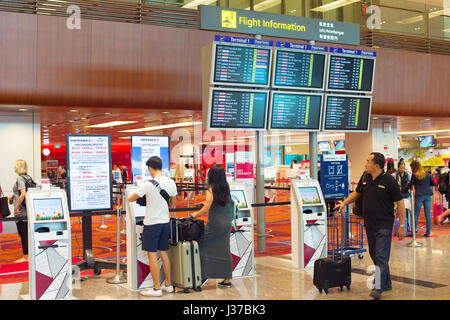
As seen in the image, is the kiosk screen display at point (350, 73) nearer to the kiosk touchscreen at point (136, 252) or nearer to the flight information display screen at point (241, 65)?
Result: the flight information display screen at point (241, 65)

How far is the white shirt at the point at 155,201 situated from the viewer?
5664 millimetres

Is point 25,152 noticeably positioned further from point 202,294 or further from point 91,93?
point 202,294

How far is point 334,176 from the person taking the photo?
859 cm

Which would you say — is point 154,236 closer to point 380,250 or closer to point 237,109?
point 380,250

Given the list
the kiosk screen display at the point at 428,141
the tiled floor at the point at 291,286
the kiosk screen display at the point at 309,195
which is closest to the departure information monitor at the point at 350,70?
the kiosk screen display at the point at 309,195

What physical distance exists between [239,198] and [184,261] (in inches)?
51.7

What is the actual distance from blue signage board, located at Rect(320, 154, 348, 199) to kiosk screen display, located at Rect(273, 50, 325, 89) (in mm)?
1138

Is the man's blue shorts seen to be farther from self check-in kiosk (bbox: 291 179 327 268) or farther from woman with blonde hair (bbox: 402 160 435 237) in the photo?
woman with blonde hair (bbox: 402 160 435 237)

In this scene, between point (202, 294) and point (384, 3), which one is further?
point (384, 3)

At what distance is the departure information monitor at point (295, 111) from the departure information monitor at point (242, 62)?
1.21ft

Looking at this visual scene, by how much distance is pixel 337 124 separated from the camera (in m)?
8.66

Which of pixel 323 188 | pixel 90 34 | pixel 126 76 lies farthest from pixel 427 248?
pixel 90 34

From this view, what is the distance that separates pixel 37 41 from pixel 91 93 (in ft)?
3.86

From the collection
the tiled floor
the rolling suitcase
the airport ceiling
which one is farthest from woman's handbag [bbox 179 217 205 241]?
the airport ceiling
